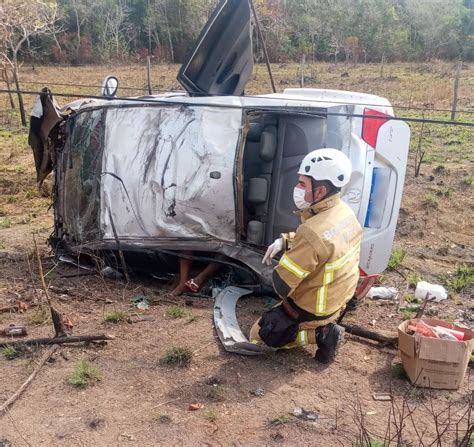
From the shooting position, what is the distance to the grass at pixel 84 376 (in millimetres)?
3434

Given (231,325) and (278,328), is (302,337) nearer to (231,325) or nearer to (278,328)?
(278,328)

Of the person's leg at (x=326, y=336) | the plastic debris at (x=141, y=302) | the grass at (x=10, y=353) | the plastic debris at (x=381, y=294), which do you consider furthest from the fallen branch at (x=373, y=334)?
the grass at (x=10, y=353)

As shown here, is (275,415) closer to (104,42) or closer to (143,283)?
(143,283)

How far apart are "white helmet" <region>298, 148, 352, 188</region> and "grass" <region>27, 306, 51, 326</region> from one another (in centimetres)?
232

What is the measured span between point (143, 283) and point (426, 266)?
10.5 feet

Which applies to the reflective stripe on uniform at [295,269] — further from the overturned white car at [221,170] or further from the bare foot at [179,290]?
the bare foot at [179,290]

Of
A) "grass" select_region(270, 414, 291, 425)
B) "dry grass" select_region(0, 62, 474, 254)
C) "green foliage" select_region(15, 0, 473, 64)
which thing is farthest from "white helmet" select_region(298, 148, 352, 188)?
"green foliage" select_region(15, 0, 473, 64)

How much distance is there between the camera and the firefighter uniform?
11.7ft

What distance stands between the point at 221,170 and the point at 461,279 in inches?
114


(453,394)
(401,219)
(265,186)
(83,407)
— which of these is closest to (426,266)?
(401,219)

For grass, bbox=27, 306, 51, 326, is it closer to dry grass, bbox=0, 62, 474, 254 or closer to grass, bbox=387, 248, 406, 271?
dry grass, bbox=0, 62, 474, 254

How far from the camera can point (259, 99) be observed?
191 inches

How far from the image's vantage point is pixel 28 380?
3416 mm

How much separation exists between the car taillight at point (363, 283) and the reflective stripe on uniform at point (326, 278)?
85 cm
